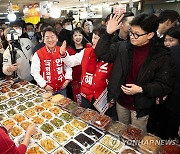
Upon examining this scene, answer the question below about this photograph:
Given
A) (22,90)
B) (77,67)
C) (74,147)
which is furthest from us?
(77,67)

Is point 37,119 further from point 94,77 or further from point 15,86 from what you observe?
point 15,86

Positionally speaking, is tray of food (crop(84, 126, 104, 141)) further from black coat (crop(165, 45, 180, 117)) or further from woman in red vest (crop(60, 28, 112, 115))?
black coat (crop(165, 45, 180, 117))

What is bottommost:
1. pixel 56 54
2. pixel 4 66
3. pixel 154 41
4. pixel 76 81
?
pixel 76 81

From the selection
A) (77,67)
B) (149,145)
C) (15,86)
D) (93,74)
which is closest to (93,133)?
(149,145)

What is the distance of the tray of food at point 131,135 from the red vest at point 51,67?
70.4 inches

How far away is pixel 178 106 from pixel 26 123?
7.00 feet

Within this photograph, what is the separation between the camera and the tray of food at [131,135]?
184cm

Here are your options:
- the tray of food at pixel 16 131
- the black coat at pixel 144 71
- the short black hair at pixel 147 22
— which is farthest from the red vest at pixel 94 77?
the tray of food at pixel 16 131

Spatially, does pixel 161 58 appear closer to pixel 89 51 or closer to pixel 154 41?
pixel 154 41

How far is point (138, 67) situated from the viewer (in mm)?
2199

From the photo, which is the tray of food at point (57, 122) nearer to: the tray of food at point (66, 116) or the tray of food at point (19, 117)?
the tray of food at point (66, 116)

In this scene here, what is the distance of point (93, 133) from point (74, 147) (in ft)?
0.96

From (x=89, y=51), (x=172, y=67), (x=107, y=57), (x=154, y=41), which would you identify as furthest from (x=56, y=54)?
(x=172, y=67)

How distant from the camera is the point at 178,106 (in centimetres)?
253
